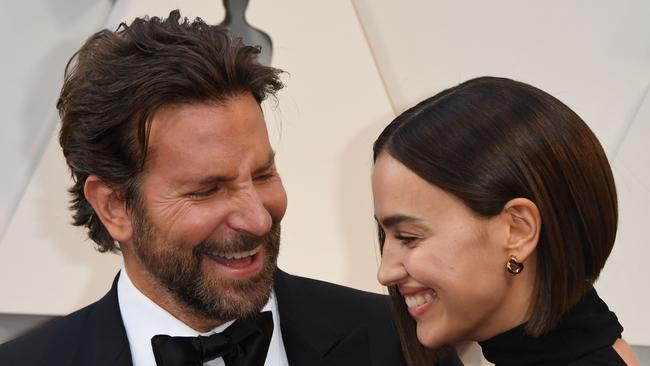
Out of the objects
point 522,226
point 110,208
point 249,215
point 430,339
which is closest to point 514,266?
point 522,226

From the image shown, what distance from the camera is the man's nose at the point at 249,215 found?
1.36 metres

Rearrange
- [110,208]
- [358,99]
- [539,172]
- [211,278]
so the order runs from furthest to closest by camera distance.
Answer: [358,99], [110,208], [211,278], [539,172]

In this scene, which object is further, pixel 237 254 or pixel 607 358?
pixel 237 254

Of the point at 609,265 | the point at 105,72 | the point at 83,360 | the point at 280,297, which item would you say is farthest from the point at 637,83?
the point at 83,360

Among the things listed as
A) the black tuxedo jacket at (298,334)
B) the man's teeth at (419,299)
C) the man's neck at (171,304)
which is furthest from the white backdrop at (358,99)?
the man's teeth at (419,299)

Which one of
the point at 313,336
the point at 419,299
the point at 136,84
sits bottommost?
the point at 313,336

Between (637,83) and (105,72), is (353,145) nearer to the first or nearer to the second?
(637,83)

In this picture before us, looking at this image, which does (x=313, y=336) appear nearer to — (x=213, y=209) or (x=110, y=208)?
(x=213, y=209)

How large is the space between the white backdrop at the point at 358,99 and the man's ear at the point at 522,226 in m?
0.95

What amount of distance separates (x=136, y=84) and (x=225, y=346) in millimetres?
404

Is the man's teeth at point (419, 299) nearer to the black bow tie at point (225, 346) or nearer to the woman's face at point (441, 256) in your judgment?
the woman's face at point (441, 256)

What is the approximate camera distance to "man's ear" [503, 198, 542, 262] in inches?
46.3

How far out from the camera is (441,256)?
1.22 meters

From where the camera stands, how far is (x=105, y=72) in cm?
146
